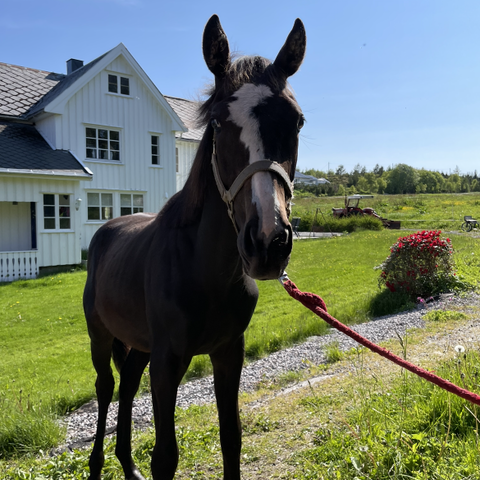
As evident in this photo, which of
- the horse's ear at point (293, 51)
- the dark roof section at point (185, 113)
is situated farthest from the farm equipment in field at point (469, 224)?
the horse's ear at point (293, 51)

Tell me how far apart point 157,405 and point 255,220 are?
121cm

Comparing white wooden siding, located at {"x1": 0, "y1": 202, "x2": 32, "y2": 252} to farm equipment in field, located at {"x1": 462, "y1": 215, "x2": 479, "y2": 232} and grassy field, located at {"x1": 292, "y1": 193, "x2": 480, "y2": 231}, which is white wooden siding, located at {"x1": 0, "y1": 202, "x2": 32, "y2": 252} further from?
farm equipment in field, located at {"x1": 462, "y1": 215, "x2": 479, "y2": 232}

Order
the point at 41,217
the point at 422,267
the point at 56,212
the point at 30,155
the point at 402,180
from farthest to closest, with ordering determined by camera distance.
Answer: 1. the point at 402,180
2. the point at 56,212
3. the point at 30,155
4. the point at 41,217
5. the point at 422,267

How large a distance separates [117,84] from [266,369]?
1672 cm

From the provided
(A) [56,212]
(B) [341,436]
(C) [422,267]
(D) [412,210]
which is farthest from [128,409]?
(D) [412,210]

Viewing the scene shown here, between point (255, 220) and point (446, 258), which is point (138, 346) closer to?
point (255, 220)

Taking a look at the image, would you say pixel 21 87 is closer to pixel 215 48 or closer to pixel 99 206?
pixel 99 206

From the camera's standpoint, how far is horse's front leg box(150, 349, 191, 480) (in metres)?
2.10

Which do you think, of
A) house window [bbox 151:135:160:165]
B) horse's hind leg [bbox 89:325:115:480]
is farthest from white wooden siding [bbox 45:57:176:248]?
horse's hind leg [bbox 89:325:115:480]

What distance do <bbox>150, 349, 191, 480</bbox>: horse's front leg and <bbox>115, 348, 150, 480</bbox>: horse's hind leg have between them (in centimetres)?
101

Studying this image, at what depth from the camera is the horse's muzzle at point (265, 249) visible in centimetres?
154

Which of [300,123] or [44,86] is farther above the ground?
[44,86]

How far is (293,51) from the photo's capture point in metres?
2.10

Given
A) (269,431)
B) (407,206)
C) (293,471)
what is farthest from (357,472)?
(407,206)
